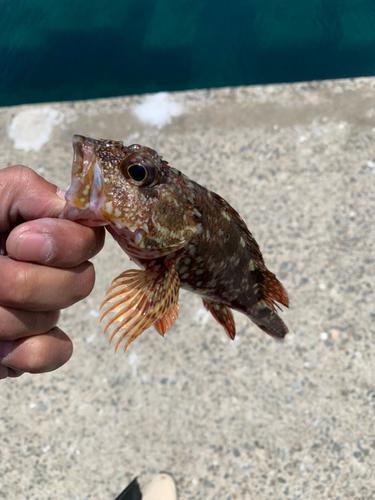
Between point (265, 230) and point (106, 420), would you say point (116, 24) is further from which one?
point (106, 420)

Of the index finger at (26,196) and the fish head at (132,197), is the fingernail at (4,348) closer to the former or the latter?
the index finger at (26,196)

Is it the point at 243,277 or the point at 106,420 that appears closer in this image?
the point at 243,277

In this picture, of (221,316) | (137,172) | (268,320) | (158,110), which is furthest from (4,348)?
(158,110)

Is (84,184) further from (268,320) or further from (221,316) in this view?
(268,320)

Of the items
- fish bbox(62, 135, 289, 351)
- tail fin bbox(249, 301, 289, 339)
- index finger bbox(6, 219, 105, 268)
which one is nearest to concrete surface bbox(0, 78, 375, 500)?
tail fin bbox(249, 301, 289, 339)

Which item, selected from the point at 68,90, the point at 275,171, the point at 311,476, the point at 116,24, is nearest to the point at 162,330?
the point at 311,476

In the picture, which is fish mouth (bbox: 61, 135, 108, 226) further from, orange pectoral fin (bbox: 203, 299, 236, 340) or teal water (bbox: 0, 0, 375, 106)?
teal water (bbox: 0, 0, 375, 106)
